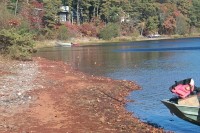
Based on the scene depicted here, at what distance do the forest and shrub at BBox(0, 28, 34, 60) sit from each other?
40.9m

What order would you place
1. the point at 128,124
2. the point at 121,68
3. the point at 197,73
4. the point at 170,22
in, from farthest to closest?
the point at 170,22, the point at 121,68, the point at 197,73, the point at 128,124

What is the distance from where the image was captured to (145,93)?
81.5ft

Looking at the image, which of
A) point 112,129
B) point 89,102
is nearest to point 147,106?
point 89,102

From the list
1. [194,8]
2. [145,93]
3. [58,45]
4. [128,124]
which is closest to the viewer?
[128,124]

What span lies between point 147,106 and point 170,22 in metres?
125

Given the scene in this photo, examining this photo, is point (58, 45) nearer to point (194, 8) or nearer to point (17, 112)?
point (194, 8)

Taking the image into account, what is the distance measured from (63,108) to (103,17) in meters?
109

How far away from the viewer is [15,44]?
130 ft

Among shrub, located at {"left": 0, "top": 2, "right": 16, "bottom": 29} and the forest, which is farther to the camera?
the forest

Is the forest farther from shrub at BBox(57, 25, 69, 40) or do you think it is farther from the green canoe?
the green canoe

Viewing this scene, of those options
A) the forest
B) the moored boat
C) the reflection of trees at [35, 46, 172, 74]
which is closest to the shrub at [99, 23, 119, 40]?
the forest

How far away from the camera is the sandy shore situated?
14521mm

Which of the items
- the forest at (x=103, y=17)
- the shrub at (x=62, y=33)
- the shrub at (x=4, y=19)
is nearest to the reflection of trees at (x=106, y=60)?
the shrub at (x=4, y=19)

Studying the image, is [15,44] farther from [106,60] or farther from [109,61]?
[106,60]
